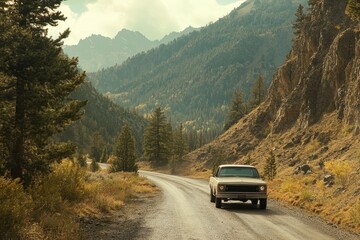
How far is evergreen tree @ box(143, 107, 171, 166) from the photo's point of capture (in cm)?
8394

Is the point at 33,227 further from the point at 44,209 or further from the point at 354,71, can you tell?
the point at 354,71

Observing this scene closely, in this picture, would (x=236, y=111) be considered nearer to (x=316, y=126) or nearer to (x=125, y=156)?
(x=125, y=156)

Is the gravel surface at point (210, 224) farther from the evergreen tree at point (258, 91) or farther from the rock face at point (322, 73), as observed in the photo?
the evergreen tree at point (258, 91)

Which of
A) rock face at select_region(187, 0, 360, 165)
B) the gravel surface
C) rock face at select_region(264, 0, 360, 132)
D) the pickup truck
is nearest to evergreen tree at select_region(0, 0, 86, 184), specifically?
the gravel surface

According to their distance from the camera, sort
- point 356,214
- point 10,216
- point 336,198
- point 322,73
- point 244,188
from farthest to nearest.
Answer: point 322,73
point 336,198
point 244,188
point 356,214
point 10,216

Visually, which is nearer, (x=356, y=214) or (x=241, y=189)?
(x=356, y=214)

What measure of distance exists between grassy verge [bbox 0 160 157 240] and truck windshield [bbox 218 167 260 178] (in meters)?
5.25

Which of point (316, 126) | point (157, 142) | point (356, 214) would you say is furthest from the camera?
point (157, 142)

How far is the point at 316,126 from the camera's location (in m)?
47.9

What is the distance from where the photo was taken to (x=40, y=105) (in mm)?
15531

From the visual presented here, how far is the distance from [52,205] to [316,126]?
39.1 meters

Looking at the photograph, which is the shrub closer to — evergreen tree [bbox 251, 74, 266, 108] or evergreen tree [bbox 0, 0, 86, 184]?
evergreen tree [bbox 0, 0, 86, 184]

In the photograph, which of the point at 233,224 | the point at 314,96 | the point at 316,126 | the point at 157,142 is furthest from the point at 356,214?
the point at 157,142

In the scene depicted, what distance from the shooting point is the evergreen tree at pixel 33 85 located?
574 inches
